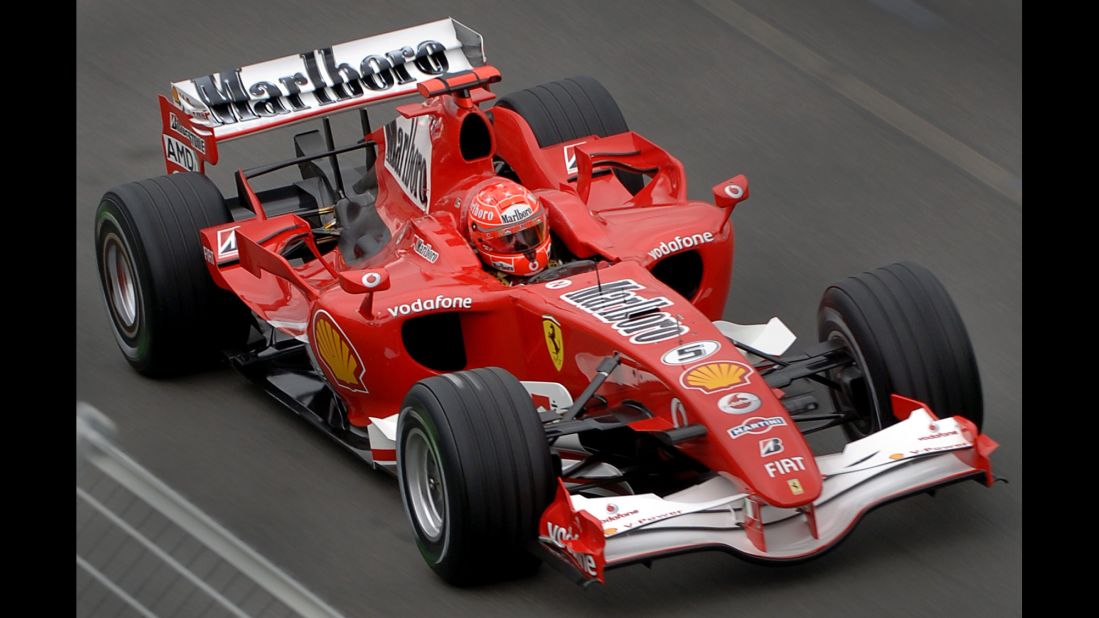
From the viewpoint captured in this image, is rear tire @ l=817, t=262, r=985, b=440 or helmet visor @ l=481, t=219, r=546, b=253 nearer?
rear tire @ l=817, t=262, r=985, b=440

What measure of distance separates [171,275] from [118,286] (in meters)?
0.84

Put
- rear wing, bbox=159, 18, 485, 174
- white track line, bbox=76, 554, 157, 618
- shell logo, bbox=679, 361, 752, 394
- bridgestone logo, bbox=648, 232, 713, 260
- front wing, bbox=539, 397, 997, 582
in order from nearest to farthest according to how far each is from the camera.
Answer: front wing, bbox=539, 397, 997, 582, white track line, bbox=76, 554, 157, 618, shell logo, bbox=679, 361, 752, 394, bridgestone logo, bbox=648, 232, 713, 260, rear wing, bbox=159, 18, 485, 174

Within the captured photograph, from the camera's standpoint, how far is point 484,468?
448 inches

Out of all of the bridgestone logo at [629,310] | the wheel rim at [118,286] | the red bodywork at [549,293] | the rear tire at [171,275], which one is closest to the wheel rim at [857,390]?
the red bodywork at [549,293]

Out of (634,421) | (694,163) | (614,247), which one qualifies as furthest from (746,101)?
(634,421)

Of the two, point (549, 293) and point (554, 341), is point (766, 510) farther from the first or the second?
point (549, 293)

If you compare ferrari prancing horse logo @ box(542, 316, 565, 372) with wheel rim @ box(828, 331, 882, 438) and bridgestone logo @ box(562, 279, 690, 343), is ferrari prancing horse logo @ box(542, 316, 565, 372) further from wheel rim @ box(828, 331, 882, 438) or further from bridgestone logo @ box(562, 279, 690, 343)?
wheel rim @ box(828, 331, 882, 438)

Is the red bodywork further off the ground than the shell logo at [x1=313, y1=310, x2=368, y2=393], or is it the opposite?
the red bodywork

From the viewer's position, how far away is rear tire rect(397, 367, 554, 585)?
11.4 metres

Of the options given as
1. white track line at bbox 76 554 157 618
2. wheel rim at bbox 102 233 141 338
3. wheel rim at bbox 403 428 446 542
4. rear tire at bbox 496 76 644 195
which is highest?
rear tire at bbox 496 76 644 195

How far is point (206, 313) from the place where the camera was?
1427 centimetres

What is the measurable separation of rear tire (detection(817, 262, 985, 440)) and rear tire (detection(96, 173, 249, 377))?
420 cm

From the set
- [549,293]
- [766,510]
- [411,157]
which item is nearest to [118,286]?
[411,157]

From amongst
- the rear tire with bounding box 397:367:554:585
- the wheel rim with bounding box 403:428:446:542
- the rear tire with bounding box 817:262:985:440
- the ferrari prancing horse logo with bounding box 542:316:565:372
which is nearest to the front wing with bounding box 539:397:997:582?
Answer: the rear tire with bounding box 397:367:554:585
